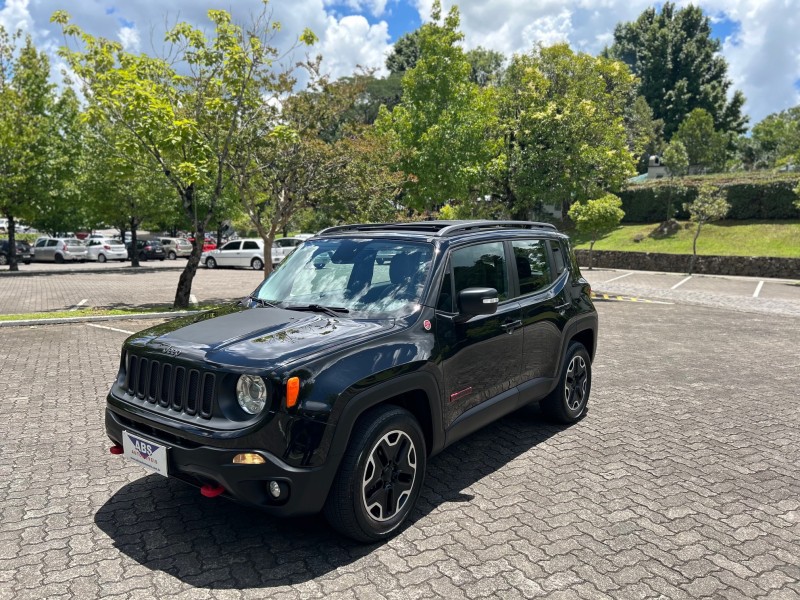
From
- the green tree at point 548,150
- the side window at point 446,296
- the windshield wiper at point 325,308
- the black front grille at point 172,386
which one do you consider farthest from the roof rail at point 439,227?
the green tree at point 548,150

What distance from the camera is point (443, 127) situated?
19219mm

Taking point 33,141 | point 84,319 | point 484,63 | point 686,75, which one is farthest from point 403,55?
point 84,319

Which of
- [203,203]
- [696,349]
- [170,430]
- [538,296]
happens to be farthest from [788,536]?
[203,203]

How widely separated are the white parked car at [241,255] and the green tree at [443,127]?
11.8 meters

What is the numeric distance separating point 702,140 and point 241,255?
38740 millimetres

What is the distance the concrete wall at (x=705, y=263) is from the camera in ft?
86.6

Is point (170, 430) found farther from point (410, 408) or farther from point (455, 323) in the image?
point (455, 323)

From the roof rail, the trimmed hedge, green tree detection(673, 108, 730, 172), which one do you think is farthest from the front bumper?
green tree detection(673, 108, 730, 172)

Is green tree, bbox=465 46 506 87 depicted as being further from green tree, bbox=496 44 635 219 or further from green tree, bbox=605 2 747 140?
green tree, bbox=496 44 635 219

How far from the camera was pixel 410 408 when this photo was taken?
3852 mm

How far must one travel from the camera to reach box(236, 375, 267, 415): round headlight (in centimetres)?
316

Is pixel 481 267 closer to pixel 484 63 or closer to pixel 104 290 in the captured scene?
pixel 104 290

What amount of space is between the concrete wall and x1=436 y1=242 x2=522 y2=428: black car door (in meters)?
26.8

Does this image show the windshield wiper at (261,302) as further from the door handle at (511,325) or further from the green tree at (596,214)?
the green tree at (596,214)
